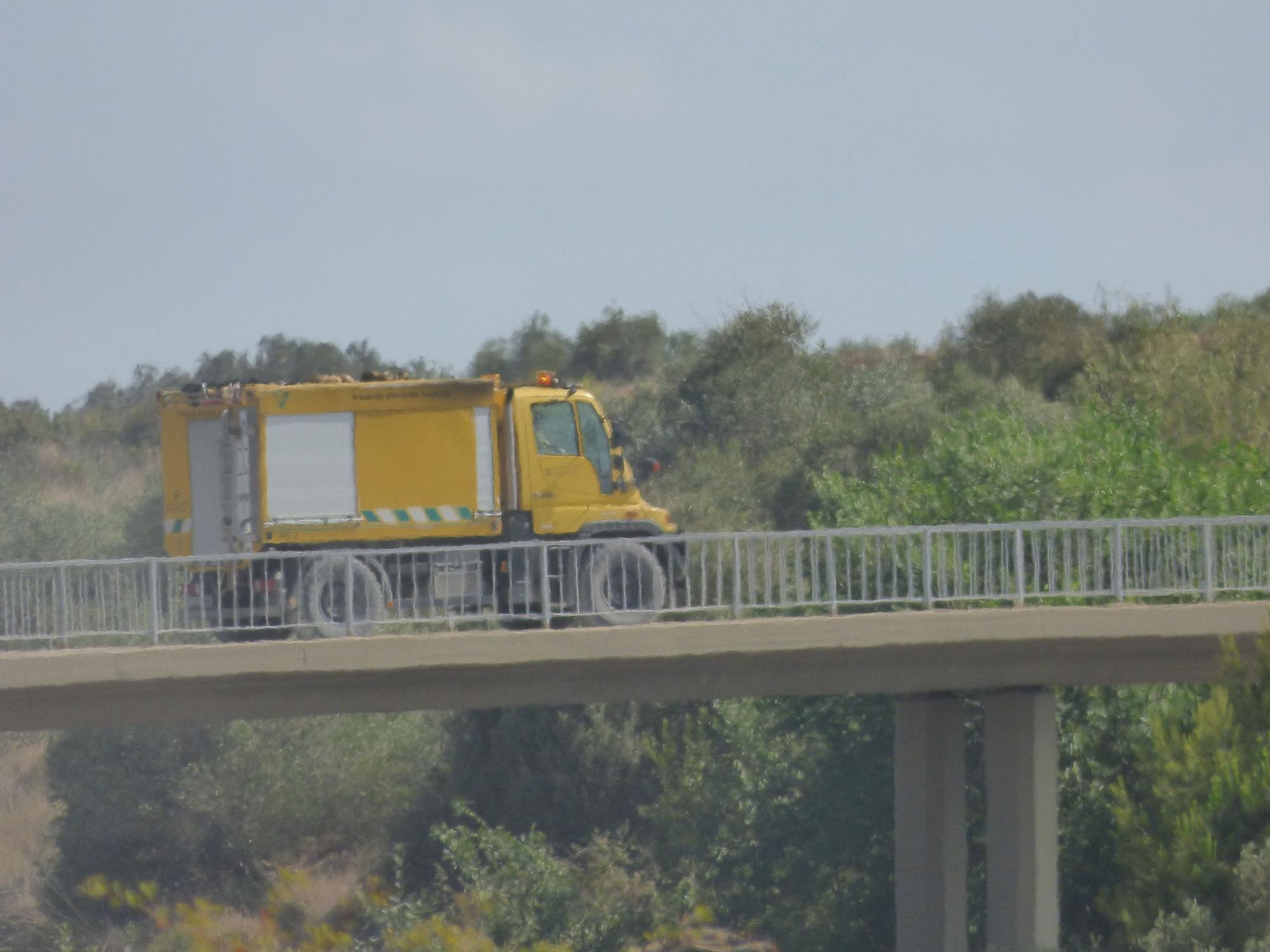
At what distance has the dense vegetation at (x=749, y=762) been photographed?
1141 inches

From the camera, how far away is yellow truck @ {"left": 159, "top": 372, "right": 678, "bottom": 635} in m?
21.2

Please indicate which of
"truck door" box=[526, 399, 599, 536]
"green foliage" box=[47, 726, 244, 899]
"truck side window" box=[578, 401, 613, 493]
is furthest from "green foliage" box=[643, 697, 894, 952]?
"green foliage" box=[47, 726, 244, 899]

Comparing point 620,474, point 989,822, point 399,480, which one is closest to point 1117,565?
point 620,474

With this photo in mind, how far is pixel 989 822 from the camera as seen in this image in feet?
81.0

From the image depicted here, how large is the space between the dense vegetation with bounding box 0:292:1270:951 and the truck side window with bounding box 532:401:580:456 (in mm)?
8657

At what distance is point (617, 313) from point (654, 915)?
1954 inches

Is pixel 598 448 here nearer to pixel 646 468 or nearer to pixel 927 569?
pixel 646 468

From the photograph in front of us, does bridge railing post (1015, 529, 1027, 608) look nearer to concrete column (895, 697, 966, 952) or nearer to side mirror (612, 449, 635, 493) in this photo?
side mirror (612, 449, 635, 493)

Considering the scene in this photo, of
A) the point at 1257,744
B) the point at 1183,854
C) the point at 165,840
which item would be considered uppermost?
the point at 1257,744

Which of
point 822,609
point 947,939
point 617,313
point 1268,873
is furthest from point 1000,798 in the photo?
point 617,313

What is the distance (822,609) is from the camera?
107 ft

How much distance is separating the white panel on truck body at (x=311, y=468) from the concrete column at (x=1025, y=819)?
9.63 metres

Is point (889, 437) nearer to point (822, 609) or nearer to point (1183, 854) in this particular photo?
point (822, 609)

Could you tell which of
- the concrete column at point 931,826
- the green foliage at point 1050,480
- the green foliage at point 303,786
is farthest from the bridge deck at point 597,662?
the green foliage at point 303,786
